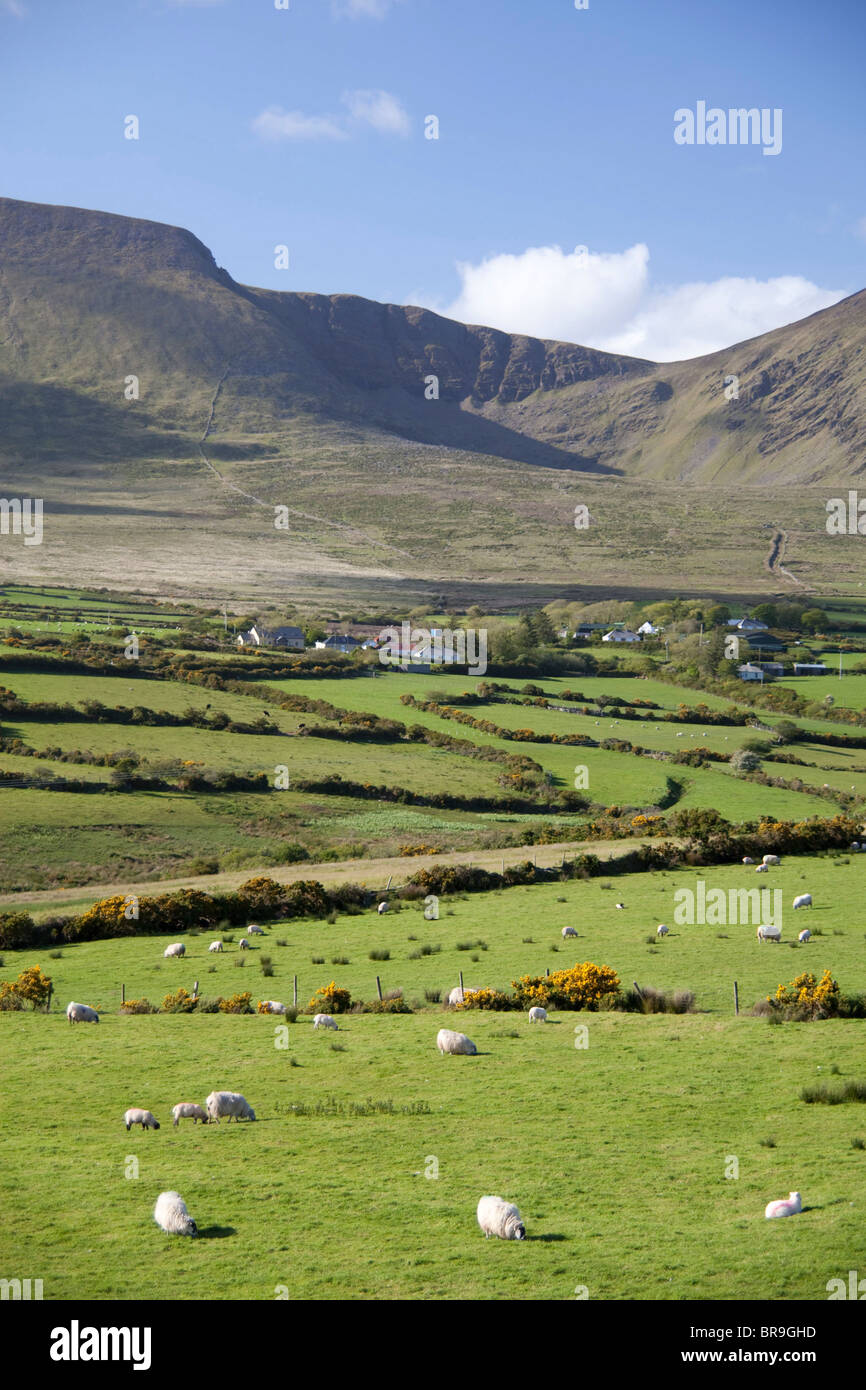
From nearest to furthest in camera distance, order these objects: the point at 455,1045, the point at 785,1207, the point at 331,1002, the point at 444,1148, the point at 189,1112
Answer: the point at 785,1207 < the point at 444,1148 < the point at 189,1112 < the point at 455,1045 < the point at 331,1002

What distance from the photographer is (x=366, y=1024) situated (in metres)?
22.0

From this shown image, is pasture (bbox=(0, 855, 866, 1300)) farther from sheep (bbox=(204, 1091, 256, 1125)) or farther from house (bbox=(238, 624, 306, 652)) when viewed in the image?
house (bbox=(238, 624, 306, 652))

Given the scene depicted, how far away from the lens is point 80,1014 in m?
22.7

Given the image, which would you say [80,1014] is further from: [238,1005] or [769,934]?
[769,934]

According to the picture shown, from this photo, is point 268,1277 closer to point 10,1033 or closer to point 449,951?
point 10,1033

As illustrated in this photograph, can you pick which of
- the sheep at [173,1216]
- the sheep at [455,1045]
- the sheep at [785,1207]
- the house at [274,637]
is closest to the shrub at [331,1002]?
the sheep at [455,1045]

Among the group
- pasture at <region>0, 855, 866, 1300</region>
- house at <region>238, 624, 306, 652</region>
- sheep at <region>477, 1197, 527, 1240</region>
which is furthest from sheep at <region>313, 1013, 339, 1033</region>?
house at <region>238, 624, 306, 652</region>

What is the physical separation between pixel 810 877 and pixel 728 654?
6901 centimetres

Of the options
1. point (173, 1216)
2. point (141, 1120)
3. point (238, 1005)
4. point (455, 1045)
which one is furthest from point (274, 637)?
point (173, 1216)

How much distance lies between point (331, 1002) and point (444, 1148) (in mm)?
9188

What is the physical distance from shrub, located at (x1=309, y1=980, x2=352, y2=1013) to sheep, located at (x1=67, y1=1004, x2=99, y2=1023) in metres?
4.27

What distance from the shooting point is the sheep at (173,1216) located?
39.3ft

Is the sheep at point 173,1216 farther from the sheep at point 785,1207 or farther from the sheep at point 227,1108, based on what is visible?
the sheep at point 785,1207

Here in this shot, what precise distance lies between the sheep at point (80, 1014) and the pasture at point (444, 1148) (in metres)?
0.26
